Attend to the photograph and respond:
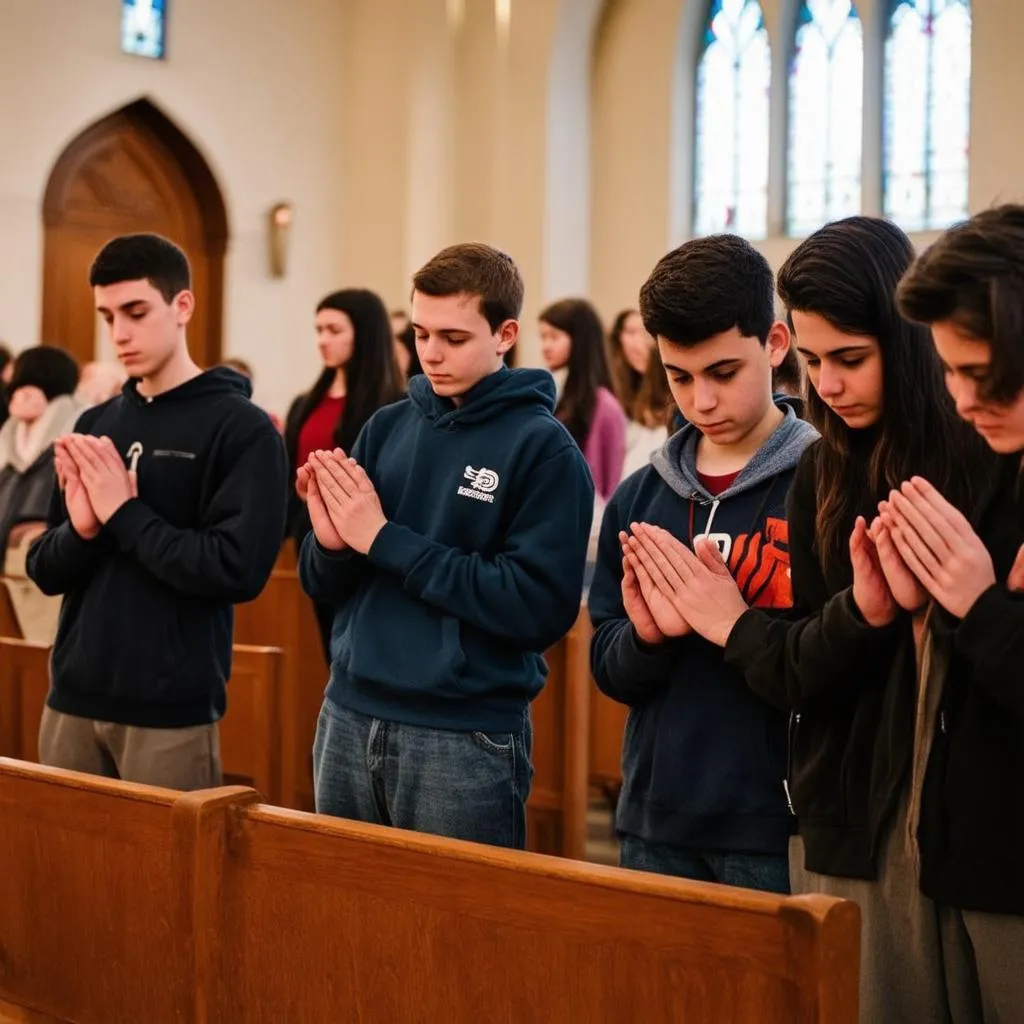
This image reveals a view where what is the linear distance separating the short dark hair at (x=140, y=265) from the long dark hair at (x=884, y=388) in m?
1.71

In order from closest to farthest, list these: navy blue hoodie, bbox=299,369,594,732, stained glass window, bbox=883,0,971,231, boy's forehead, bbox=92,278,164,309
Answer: navy blue hoodie, bbox=299,369,594,732 → boy's forehead, bbox=92,278,164,309 → stained glass window, bbox=883,0,971,231

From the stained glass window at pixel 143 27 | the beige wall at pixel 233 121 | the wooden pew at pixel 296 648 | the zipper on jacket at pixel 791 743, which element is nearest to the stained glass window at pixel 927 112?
the beige wall at pixel 233 121

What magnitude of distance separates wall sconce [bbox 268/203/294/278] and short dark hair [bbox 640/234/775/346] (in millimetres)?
10292

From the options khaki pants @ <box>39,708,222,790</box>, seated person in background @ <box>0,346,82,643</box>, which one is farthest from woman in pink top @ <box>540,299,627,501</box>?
khaki pants @ <box>39,708,222,790</box>

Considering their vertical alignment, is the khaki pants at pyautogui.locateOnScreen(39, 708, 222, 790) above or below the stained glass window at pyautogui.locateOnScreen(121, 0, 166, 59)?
below

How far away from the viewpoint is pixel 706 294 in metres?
2.21

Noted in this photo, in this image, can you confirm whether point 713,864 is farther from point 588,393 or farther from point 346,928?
point 588,393

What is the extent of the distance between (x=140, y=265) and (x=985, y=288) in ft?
6.84

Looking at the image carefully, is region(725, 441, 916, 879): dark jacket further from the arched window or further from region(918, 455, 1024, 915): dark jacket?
the arched window

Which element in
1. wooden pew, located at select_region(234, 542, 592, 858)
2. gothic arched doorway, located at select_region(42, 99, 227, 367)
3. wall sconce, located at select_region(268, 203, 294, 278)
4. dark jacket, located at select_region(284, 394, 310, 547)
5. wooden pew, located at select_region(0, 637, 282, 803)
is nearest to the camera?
wooden pew, located at select_region(0, 637, 282, 803)

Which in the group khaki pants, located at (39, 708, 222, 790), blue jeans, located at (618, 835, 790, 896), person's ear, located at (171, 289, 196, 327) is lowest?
khaki pants, located at (39, 708, 222, 790)

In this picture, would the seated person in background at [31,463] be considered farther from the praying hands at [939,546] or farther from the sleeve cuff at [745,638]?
the praying hands at [939,546]

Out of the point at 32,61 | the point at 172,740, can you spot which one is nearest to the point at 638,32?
the point at 32,61

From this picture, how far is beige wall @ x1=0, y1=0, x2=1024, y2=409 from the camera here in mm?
11891
